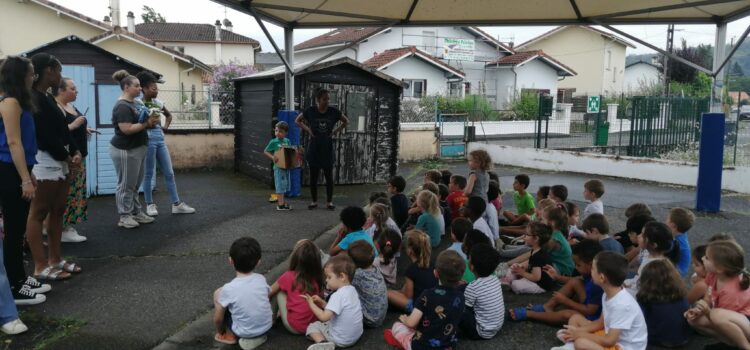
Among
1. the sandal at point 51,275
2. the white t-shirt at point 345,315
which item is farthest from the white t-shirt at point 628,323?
the sandal at point 51,275

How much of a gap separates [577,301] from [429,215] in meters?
2.11

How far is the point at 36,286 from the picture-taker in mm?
4742

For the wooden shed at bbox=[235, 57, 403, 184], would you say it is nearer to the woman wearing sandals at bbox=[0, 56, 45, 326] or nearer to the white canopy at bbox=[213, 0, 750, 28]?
the white canopy at bbox=[213, 0, 750, 28]

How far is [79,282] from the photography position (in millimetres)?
5176

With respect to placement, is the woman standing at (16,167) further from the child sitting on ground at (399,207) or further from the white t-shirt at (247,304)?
the child sitting on ground at (399,207)

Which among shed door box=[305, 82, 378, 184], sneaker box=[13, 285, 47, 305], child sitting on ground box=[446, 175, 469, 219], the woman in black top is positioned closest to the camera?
sneaker box=[13, 285, 47, 305]

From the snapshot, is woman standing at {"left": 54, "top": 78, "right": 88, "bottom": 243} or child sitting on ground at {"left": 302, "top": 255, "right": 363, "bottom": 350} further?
woman standing at {"left": 54, "top": 78, "right": 88, "bottom": 243}

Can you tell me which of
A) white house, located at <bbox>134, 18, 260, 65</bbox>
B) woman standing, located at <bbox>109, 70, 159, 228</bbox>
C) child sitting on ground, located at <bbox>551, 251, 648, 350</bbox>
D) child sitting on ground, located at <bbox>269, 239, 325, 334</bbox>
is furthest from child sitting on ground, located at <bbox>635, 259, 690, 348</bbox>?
white house, located at <bbox>134, 18, 260, 65</bbox>

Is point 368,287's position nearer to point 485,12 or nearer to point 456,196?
point 456,196

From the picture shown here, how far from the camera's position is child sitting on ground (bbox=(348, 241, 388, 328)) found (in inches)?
174

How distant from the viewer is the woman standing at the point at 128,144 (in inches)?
268

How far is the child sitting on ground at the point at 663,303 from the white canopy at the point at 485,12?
4805 mm

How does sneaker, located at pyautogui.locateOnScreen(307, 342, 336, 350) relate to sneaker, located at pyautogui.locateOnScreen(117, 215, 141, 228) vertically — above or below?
below

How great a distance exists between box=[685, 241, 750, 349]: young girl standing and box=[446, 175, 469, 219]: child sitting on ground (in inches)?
140
